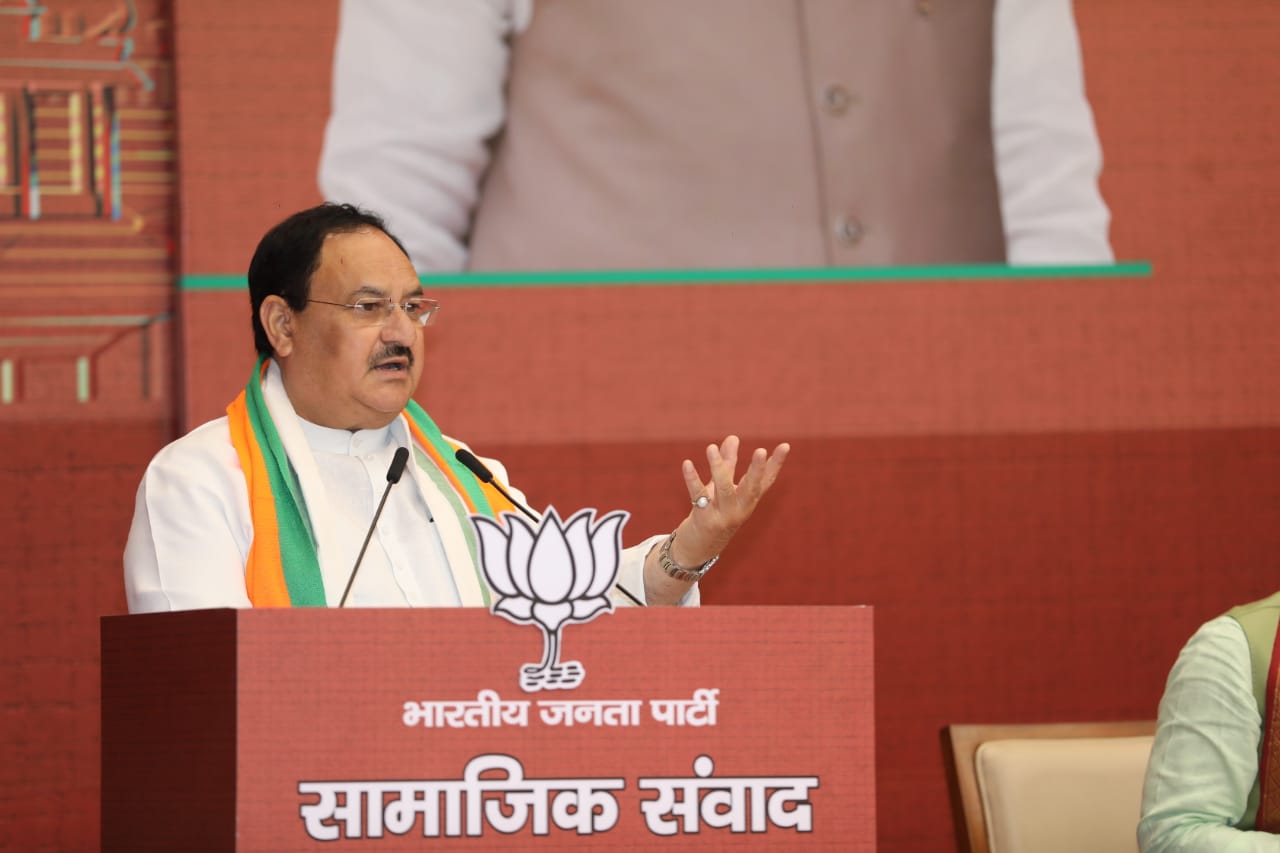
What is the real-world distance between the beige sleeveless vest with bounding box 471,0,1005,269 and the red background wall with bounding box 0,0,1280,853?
121 mm

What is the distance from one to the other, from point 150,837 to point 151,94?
2.34m

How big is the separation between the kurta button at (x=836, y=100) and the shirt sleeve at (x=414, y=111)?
0.70 m

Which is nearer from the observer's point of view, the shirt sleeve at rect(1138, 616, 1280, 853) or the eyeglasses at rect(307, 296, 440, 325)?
the shirt sleeve at rect(1138, 616, 1280, 853)

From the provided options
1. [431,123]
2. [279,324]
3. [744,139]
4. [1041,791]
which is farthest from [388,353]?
[744,139]

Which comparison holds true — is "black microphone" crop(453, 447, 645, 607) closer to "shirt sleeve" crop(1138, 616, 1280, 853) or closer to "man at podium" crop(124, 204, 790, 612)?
"man at podium" crop(124, 204, 790, 612)

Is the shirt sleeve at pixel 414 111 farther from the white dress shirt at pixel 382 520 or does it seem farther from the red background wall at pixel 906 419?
the white dress shirt at pixel 382 520

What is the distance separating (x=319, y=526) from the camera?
1.97 meters

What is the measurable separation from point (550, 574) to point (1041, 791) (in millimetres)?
1088

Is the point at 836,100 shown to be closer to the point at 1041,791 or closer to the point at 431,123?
the point at 431,123

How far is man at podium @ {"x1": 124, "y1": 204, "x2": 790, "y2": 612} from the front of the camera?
1882 mm

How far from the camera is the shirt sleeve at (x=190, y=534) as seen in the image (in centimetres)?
181

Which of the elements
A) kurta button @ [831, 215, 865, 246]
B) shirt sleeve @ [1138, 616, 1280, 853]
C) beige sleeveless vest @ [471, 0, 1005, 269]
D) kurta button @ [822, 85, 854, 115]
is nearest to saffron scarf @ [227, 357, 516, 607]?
shirt sleeve @ [1138, 616, 1280, 853]

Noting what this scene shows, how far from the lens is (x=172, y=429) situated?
132 inches

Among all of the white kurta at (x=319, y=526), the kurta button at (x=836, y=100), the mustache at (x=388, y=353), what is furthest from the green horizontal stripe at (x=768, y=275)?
the mustache at (x=388, y=353)
